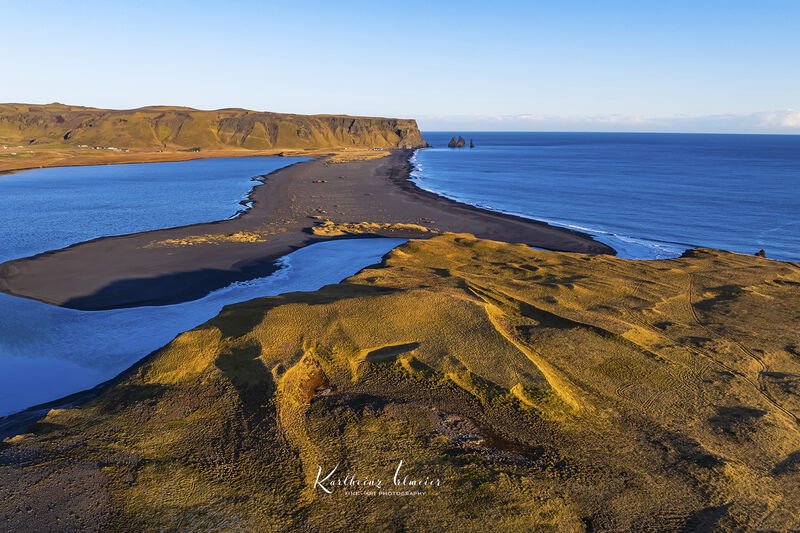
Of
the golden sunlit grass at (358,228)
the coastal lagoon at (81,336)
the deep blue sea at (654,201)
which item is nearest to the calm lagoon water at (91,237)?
the coastal lagoon at (81,336)

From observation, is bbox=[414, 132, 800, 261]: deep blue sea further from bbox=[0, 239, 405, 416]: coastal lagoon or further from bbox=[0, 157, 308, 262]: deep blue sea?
bbox=[0, 157, 308, 262]: deep blue sea

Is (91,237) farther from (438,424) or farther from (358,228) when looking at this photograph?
(438,424)

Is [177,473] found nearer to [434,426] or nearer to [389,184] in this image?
[434,426]

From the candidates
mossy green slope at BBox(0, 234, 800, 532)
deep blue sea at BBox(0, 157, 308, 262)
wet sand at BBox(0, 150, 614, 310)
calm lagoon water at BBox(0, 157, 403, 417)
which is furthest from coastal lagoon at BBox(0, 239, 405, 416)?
deep blue sea at BBox(0, 157, 308, 262)

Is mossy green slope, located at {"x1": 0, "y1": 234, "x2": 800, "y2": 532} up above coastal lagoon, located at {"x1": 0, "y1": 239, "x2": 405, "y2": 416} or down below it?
above

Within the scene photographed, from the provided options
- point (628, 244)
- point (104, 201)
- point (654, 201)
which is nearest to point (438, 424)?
point (628, 244)

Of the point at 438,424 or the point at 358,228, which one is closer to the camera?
the point at 438,424

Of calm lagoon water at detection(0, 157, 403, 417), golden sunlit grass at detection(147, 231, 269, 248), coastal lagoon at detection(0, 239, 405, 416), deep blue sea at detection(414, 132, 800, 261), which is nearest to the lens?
coastal lagoon at detection(0, 239, 405, 416)

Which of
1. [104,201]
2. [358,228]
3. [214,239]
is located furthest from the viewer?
[104,201]
